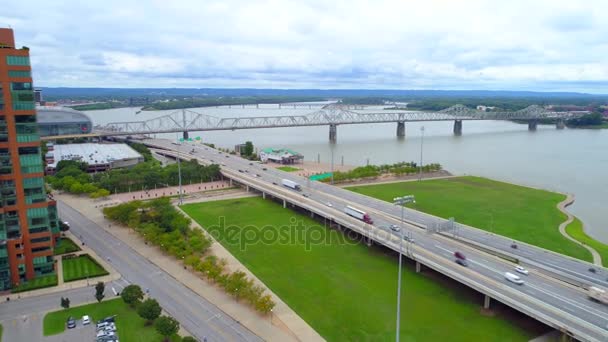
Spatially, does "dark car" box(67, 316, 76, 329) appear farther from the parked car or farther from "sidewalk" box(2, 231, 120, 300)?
the parked car

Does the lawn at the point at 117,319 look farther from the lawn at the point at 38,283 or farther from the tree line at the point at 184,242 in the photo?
the tree line at the point at 184,242

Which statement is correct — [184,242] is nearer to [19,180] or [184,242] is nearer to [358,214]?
[19,180]

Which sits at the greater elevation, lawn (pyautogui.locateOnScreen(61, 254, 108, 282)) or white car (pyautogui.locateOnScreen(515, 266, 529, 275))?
white car (pyautogui.locateOnScreen(515, 266, 529, 275))

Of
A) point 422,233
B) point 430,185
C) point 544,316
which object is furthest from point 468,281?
point 430,185

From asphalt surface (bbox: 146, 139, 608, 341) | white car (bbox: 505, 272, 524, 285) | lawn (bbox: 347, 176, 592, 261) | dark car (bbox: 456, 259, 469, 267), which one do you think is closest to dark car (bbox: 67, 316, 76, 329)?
asphalt surface (bbox: 146, 139, 608, 341)

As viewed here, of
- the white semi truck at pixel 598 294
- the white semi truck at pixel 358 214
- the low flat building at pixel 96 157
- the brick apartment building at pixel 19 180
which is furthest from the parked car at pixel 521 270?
the low flat building at pixel 96 157

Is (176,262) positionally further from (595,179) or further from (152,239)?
(595,179)
